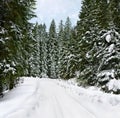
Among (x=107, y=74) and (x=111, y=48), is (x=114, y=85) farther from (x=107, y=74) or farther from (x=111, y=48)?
(x=111, y=48)

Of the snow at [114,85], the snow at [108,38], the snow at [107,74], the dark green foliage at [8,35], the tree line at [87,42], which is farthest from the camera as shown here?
the snow at [108,38]

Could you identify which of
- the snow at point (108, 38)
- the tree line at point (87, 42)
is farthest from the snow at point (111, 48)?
the snow at point (108, 38)

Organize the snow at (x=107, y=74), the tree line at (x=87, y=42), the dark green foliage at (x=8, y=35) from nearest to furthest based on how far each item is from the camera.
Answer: the dark green foliage at (x=8, y=35)
the tree line at (x=87, y=42)
the snow at (x=107, y=74)

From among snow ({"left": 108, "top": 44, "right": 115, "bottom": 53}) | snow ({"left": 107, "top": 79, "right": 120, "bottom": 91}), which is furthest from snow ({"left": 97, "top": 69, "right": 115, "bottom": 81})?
snow ({"left": 108, "top": 44, "right": 115, "bottom": 53})

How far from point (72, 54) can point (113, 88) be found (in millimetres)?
27364

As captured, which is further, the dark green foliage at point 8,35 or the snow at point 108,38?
the snow at point 108,38

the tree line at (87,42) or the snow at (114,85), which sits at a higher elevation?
the tree line at (87,42)

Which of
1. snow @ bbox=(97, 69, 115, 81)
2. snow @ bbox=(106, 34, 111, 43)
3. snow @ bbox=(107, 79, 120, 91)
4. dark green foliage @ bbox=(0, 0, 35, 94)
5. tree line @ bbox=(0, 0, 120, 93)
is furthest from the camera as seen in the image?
snow @ bbox=(106, 34, 111, 43)

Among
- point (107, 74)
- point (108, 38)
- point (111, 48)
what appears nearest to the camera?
point (111, 48)

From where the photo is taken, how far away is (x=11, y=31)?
1777cm

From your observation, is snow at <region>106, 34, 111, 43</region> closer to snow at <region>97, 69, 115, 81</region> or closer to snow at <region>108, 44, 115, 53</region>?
snow at <region>108, 44, 115, 53</region>

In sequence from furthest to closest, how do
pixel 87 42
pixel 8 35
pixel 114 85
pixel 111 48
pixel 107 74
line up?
pixel 87 42
pixel 107 74
pixel 111 48
pixel 114 85
pixel 8 35

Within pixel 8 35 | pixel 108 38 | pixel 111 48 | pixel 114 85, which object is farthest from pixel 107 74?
pixel 8 35

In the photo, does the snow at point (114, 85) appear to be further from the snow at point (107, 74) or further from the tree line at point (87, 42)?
the snow at point (107, 74)
